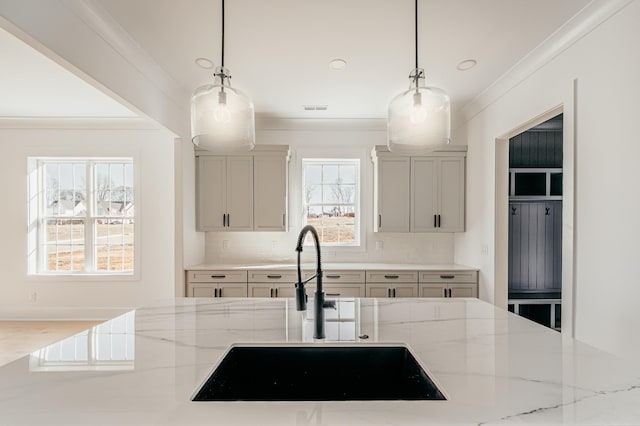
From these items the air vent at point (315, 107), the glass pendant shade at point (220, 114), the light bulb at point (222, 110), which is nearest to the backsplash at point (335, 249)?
the air vent at point (315, 107)

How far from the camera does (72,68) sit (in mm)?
2146

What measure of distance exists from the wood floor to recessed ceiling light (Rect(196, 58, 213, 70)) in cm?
334

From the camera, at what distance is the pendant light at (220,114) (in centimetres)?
167

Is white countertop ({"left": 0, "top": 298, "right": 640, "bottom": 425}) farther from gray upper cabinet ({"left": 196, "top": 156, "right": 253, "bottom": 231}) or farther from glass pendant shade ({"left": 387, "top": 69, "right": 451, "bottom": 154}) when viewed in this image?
gray upper cabinet ({"left": 196, "top": 156, "right": 253, "bottom": 231})

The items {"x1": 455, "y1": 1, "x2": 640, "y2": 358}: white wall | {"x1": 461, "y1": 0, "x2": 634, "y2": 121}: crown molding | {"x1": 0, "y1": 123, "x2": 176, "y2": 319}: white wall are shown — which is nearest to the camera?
{"x1": 455, "y1": 1, "x2": 640, "y2": 358}: white wall

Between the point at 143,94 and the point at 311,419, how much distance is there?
2995 mm

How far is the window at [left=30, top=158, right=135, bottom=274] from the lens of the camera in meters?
5.02

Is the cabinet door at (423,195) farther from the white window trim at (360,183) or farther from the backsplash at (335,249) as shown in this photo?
the white window trim at (360,183)

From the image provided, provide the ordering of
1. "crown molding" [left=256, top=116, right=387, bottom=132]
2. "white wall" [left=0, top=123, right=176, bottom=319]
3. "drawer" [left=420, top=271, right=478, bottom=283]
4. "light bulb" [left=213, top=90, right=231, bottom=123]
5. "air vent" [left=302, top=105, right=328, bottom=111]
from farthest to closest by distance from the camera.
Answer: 1. "white wall" [left=0, top=123, right=176, bottom=319]
2. "crown molding" [left=256, top=116, right=387, bottom=132]
3. "air vent" [left=302, top=105, right=328, bottom=111]
4. "drawer" [left=420, top=271, right=478, bottom=283]
5. "light bulb" [left=213, top=90, right=231, bottom=123]

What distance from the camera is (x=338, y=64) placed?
301 cm

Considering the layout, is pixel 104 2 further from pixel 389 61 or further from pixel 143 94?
pixel 389 61

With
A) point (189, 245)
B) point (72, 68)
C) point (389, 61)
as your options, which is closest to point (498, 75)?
point (389, 61)

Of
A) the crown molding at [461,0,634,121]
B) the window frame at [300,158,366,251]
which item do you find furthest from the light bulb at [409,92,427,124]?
the window frame at [300,158,366,251]

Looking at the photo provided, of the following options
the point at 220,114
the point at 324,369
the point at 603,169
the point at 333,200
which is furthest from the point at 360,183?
the point at 324,369
